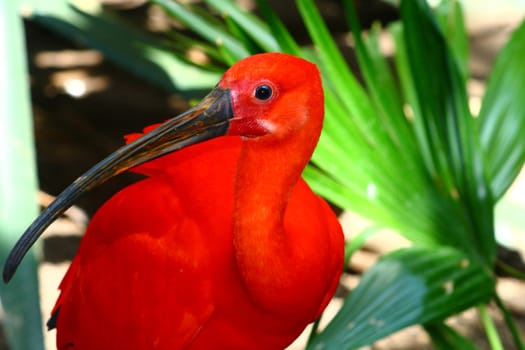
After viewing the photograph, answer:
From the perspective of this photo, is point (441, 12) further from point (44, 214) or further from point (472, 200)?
point (44, 214)

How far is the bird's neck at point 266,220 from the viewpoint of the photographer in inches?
74.2

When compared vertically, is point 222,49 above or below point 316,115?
above

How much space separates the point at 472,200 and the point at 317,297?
579mm

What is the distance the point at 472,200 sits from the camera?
245 centimetres

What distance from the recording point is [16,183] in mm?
2516

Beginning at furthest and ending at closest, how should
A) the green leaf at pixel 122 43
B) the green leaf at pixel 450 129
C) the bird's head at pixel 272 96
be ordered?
the green leaf at pixel 122 43, the green leaf at pixel 450 129, the bird's head at pixel 272 96

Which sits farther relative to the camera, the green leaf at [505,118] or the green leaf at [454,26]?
the green leaf at [454,26]

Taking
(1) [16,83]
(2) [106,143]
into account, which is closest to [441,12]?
(1) [16,83]

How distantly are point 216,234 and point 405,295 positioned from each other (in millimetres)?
503

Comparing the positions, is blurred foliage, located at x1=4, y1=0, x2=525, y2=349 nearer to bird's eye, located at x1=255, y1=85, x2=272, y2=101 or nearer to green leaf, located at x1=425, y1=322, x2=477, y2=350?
green leaf, located at x1=425, y1=322, x2=477, y2=350

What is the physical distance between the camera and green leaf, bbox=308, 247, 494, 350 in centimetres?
213

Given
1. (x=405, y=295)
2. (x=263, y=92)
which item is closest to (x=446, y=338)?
(x=405, y=295)


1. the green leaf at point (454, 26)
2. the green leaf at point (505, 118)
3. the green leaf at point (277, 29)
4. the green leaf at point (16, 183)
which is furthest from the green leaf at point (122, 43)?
the green leaf at point (505, 118)

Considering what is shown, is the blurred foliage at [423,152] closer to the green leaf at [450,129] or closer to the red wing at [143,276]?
the green leaf at [450,129]
